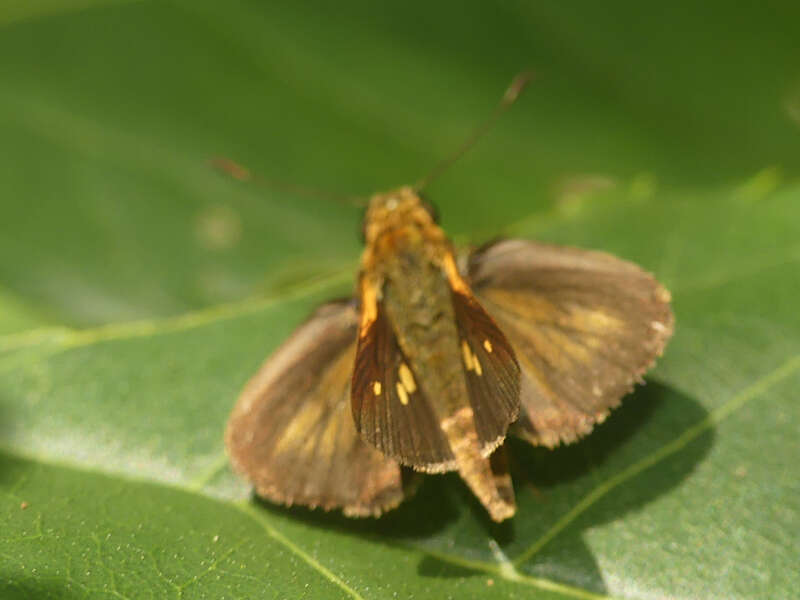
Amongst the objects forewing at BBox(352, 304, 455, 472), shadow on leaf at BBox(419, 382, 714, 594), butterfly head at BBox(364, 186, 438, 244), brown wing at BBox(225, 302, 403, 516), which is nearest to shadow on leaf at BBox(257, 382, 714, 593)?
shadow on leaf at BBox(419, 382, 714, 594)

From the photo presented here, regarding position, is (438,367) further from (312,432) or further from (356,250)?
(356,250)

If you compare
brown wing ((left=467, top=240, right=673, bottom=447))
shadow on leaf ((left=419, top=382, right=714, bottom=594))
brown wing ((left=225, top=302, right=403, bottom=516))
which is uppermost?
brown wing ((left=467, top=240, right=673, bottom=447))

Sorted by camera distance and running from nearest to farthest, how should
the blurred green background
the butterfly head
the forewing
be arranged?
the forewing < the blurred green background < the butterfly head

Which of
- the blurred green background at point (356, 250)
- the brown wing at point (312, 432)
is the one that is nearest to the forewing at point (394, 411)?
the brown wing at point (312, 432)

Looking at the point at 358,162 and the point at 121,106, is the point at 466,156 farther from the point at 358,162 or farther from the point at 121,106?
the point at 121,106

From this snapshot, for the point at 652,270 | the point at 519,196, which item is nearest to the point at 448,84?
the point at 519,196

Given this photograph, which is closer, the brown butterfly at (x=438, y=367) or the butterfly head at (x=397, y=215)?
the brown butterfly at (x=438, y=367)

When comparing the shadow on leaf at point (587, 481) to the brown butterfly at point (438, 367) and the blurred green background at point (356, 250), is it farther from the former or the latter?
the brown butterfly at point (438, 367)

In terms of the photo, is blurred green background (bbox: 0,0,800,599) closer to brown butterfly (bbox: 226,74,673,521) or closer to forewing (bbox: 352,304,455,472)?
brown butterfly (bbox: 226,74,673,521)
